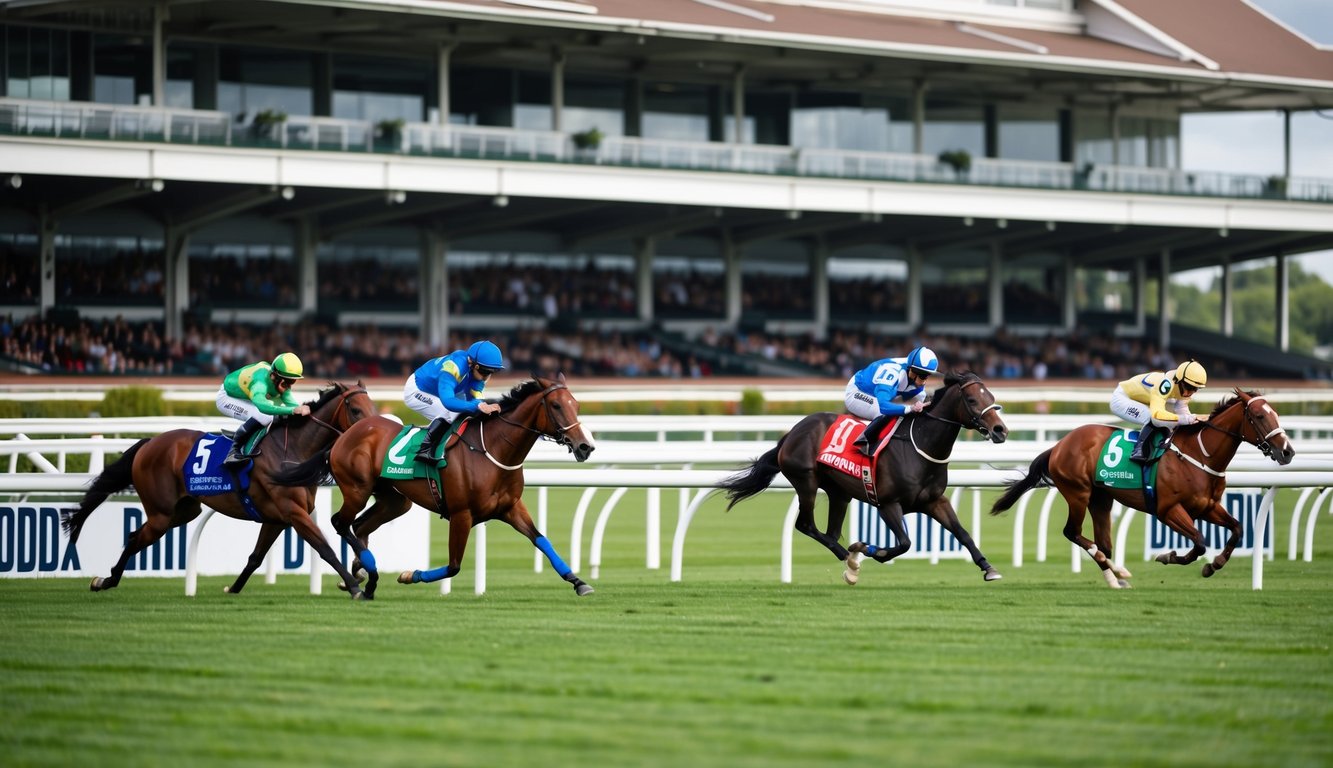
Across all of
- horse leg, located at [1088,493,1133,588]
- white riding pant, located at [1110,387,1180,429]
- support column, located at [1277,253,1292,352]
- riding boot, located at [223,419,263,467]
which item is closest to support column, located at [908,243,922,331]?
support column, located at [1277,253,1292,352]

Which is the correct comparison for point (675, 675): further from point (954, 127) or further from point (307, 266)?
point (954, 127)

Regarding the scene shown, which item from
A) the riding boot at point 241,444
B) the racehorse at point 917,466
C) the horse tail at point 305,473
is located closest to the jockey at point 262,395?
the riding boot at point 241,444

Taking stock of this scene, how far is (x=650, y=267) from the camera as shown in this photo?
29125 mm

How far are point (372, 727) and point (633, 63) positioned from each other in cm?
2414

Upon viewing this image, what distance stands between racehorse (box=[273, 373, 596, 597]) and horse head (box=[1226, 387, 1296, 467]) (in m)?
3.31

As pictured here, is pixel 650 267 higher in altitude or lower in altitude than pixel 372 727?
higher

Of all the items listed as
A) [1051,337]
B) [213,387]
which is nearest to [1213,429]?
[213,387]

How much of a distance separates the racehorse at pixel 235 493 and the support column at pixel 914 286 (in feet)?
78.3

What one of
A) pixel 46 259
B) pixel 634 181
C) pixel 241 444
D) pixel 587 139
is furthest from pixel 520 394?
pixel 46 259

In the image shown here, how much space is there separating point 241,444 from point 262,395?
0.26 metres

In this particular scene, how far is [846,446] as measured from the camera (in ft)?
27.5

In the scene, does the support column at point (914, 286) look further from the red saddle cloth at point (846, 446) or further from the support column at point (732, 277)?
the red saddle cloth at point (846, 446)

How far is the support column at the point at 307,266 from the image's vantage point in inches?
1025

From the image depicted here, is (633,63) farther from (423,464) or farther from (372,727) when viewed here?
(372,727)
